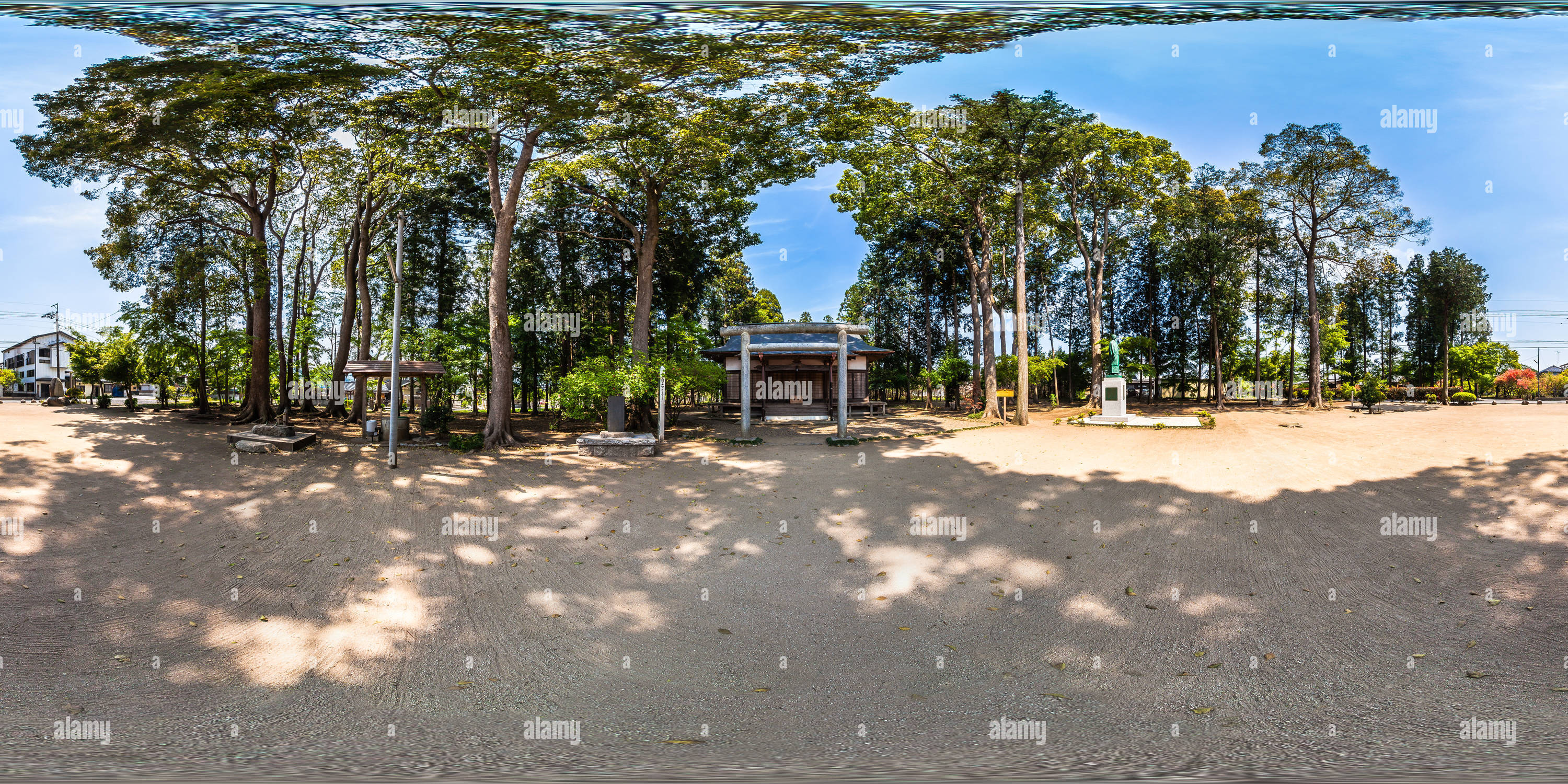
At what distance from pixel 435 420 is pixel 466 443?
1.69 metres

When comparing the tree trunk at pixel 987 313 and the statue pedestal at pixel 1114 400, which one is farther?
the tree trunk at pixel 987 313

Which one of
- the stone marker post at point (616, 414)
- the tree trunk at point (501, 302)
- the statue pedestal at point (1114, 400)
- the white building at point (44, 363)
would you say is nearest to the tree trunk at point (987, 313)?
the statue pedestal at point (1114, 400)

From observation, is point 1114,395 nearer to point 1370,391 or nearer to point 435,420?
point 1370,391

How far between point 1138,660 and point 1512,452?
755cm

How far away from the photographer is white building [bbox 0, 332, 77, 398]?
917 inches

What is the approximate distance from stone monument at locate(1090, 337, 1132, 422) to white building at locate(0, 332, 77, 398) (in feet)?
117

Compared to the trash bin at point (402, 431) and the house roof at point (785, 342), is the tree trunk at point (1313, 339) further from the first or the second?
the trash bin at point (402, 431)

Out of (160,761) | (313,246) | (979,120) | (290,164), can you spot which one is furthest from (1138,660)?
(313,246)

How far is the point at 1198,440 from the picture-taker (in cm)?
1115

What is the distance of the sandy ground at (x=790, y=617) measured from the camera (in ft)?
8.78

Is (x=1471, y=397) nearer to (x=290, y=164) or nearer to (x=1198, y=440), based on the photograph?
(x=1198, y=440)

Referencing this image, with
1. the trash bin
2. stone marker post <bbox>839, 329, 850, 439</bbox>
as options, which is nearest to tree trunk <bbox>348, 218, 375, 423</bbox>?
the trash bin

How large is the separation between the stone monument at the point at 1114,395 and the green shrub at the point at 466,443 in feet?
48.7

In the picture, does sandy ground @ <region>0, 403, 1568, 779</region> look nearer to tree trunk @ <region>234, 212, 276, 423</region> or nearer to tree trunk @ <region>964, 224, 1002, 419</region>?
tree trunk @ <region>234, 212, 276, 423</region>
